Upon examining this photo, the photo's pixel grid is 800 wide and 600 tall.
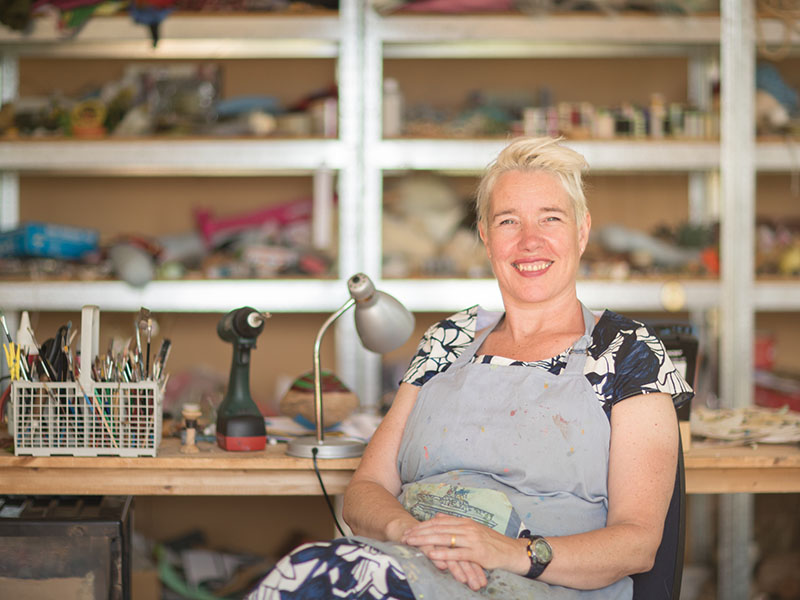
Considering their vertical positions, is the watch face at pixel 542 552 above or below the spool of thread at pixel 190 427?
below

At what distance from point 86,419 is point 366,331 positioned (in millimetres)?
618

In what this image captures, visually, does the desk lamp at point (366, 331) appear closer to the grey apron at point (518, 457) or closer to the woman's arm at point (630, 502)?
the grey apron at point (518, 457)

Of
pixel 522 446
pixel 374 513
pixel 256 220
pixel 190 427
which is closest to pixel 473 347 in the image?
pixel 522 446

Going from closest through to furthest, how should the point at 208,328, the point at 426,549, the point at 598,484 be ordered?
the point at 426,549, the point at 598,484, the point at 208,328

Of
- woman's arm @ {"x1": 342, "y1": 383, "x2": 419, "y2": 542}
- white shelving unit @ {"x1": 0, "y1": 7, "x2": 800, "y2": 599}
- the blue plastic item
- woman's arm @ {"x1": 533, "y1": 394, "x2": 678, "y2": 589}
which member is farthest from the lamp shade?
the blue plastic item

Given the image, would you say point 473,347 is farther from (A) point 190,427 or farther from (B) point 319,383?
(A) point 190,427

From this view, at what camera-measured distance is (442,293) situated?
337 centimetres

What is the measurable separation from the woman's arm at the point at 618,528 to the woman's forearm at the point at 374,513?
0.07 metres

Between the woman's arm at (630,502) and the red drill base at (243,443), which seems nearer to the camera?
the woman's arm at (630,502)

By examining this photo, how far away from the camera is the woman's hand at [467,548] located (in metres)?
1.39

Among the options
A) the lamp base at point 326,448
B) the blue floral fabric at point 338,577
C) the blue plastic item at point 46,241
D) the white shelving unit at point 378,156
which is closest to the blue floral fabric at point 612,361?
the lamp base at point 326,448

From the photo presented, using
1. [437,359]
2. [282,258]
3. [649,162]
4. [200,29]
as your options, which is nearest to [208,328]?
[282,258]

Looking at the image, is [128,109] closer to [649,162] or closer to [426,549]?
[649,162]

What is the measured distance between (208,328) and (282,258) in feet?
2.15
